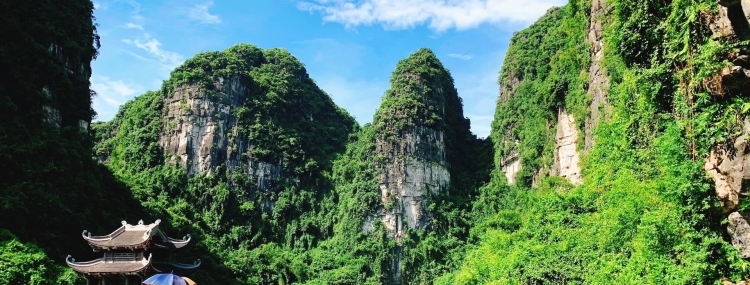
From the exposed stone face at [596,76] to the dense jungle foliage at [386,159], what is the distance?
78 centimetres

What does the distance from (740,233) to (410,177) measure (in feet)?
101

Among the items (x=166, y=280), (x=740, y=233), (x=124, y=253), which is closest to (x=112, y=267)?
(x=124, y=253)

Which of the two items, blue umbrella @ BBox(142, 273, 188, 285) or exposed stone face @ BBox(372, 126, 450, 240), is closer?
blue umbrella @ BBox(142, 273, 188, 285)

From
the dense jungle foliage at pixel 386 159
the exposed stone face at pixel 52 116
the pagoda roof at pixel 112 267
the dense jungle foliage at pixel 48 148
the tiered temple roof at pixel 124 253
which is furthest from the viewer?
the exposed stone face at pixel 52 116

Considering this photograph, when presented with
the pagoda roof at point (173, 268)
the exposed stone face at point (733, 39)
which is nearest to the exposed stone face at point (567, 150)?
the exposed stone face at point (733, 39)

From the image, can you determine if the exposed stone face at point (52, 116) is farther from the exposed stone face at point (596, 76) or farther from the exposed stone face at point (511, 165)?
the exposed stone face at point (511, 165)

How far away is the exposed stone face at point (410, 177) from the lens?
3759 centimetres

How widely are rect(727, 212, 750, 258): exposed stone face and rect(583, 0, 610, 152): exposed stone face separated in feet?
30.9

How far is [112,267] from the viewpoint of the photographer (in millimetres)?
13930

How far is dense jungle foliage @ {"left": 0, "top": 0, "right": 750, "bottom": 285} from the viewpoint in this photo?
9492 millimetres

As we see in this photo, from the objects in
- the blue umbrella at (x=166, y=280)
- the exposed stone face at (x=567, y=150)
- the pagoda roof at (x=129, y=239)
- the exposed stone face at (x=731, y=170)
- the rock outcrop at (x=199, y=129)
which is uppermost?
the rock outcrop at (x=199, y=129)

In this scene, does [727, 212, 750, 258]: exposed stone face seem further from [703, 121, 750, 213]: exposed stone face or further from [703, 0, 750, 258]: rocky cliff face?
[703, 121, 750, 213]: exposed stone face

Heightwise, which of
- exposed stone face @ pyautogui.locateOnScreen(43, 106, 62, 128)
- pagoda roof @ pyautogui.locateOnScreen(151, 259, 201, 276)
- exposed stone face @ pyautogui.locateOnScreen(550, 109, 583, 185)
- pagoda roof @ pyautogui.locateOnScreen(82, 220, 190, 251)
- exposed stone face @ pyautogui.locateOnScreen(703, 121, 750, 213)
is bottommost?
pagoda roof @ pyautogui.locateOnScreen(151, 259, 201, 276)

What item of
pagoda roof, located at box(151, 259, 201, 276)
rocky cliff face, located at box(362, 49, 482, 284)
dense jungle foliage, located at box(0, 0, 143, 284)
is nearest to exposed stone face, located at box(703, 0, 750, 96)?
pagoda roof, located at box(151, 259, 201, 276)
